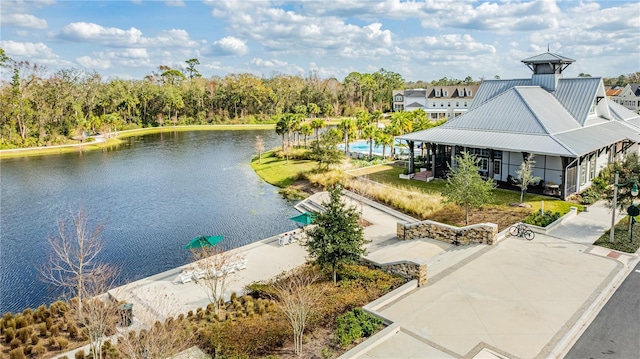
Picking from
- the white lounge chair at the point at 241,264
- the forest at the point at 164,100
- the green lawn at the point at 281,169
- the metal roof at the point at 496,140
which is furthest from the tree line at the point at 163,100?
the white lounge chair at the point at 241,264

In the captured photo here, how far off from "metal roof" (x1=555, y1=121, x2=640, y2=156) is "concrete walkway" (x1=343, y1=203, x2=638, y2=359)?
984 cm

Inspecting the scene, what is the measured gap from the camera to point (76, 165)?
5088 cm

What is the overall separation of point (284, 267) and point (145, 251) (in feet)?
27.7

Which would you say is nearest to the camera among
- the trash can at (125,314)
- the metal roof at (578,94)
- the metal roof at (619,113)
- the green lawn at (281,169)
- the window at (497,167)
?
the trash can at (125,314)

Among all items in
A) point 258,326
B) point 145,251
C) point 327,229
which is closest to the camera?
point 258,326

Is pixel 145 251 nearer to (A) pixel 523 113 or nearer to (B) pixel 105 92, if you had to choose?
(A) pixel 523 113

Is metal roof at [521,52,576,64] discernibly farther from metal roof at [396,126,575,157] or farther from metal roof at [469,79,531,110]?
metal roof at [396,126,575,157]

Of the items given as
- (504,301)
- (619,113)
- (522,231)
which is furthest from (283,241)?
(619,113)

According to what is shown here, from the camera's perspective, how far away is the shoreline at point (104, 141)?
6097 centimetres

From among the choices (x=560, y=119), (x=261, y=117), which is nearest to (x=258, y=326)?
(x=560, y=119)

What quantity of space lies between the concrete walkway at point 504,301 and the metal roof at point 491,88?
20308 millimetres

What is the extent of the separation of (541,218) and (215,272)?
55.9ft

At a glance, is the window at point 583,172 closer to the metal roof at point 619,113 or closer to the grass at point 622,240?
the grass at point 622,240

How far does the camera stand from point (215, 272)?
1648 centimetres
